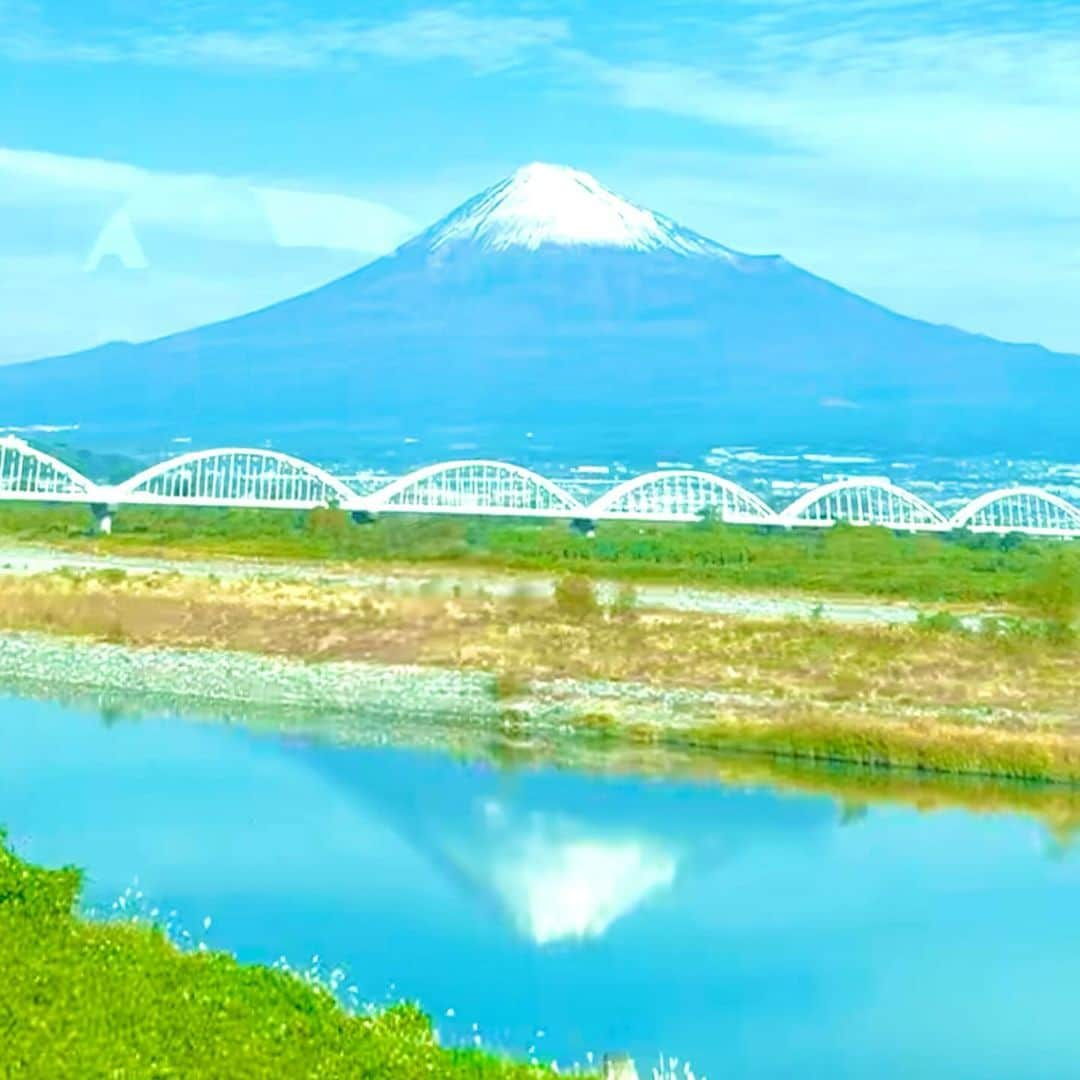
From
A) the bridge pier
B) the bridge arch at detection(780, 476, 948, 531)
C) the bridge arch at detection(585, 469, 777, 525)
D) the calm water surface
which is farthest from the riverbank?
the bridge arch at detection(780, 476, 948, 531)

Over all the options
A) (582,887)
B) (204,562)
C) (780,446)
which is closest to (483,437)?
(780,446)

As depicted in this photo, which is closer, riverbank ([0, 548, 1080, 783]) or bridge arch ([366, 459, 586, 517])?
riverbank ([0, 548, 1080, 783])

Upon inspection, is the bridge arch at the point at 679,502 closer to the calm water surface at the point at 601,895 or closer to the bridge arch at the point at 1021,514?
the bridge arch at the point at 1021,514

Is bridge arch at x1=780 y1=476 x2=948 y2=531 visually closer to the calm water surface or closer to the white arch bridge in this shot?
→ the white arch bridge

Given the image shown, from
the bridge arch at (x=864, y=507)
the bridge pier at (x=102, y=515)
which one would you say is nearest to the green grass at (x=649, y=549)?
the bridge pier at (x=102, y=515)

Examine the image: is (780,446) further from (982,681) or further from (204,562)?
(982,681)

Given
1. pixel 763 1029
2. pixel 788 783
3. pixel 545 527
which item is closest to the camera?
pixel 763 1029
